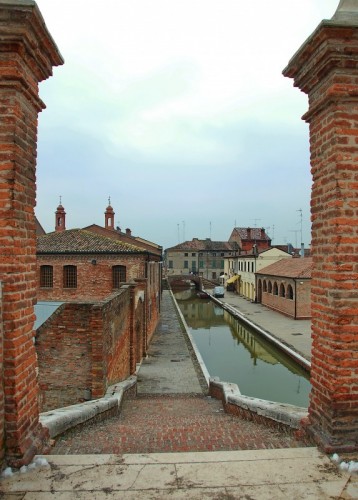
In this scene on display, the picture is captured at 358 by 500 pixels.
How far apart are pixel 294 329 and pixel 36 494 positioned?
23.1m

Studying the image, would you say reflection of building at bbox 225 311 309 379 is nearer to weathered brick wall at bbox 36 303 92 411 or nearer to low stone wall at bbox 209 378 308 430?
weathered brick wall at bbox 36 303 92 411

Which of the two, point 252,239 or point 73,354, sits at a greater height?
point 252,239

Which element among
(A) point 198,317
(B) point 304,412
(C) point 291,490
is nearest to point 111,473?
(C) point 291,490

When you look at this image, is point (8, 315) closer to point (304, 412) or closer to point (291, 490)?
point (291, 490)

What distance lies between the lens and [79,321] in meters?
9.93

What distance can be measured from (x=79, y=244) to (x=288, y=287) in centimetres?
Answer: 1598

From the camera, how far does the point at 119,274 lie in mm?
22469

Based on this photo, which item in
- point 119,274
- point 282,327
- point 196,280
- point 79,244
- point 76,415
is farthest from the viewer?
point 196,280

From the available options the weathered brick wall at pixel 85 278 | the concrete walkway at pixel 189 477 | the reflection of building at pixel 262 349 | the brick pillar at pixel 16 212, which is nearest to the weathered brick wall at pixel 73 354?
the brick pillar at pixel 16 212

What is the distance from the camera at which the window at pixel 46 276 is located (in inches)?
908

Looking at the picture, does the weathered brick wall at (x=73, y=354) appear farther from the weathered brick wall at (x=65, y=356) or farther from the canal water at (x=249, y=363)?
the canal water at (x=249, y=363)

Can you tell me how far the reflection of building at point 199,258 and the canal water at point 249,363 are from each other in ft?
146

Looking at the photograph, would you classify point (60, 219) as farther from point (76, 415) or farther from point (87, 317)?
point (76, 415)

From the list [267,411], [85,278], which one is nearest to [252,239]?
[85,278]
